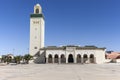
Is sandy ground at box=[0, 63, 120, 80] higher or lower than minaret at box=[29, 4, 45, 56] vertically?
lower

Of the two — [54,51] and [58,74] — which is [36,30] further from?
[58,74]

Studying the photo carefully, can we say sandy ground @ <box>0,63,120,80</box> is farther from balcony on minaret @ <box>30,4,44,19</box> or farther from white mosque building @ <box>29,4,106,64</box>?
balcony on minaret @ <box>30,4,44,19</box>

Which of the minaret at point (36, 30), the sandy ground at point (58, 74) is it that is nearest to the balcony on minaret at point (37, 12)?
the minaret at point (36, 30)

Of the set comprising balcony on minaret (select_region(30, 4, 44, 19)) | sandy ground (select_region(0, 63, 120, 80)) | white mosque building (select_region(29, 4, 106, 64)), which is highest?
balcony on minaret (select_region(30, 4, 44, 19))

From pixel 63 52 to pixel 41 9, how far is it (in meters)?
20.2

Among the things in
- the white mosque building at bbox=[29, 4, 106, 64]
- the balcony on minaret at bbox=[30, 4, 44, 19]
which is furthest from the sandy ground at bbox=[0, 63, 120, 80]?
the balcony on minaret at bbox=[30, 4, 44, 19]

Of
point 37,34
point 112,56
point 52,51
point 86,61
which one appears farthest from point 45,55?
point 112,56

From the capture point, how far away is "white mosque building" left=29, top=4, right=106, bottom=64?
8369 centimetres

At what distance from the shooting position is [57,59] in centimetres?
8644

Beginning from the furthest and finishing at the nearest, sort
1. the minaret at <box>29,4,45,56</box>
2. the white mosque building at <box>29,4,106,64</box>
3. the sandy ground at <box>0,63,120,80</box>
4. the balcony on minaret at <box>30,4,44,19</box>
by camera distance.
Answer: the balcony on minaret at <box>30,4,44,19</box>, the minaret at <box>29,4,45,56</box>, the white mosque building at <box>29,4,106,64</box>, the sandy ground at <box>0,63,120,80</box>

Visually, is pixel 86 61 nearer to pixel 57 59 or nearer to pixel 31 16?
pixel 57 59

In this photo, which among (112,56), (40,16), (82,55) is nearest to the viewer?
(82,55)

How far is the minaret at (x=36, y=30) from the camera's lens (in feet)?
289

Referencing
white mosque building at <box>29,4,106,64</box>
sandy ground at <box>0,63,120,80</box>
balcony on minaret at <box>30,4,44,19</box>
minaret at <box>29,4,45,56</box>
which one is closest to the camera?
sandy ground at <box>0,63,120,80</box>
